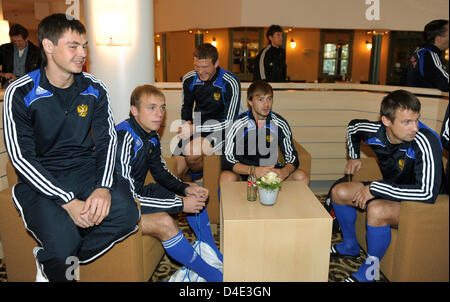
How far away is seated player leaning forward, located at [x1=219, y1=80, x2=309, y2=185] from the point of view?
312cm

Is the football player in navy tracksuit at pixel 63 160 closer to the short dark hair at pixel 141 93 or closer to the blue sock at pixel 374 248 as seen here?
the short dark hair at pixel 141 93

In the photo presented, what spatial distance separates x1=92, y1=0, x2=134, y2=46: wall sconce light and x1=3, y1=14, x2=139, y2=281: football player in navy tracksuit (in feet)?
3.91

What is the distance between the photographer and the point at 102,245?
203 centimetres

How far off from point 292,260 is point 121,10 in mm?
2473

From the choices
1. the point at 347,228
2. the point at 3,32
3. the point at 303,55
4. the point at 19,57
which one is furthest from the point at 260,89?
the point at 303,55

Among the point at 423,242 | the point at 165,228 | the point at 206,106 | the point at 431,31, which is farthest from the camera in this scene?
the point at 206,106

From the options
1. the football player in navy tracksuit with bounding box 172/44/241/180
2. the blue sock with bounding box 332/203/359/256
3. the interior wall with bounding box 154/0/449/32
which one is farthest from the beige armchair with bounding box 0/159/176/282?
the interior wall with bounding box 154/0/449/32

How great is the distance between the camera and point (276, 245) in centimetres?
221

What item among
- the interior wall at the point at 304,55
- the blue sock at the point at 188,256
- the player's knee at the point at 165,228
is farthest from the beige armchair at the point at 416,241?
the interior wall at the point at 304,55

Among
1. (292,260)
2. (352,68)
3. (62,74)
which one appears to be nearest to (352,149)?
(292,260)

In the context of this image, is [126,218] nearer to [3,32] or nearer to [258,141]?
[258,141]

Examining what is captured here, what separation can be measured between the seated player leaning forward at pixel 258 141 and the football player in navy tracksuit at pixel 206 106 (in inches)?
13.9

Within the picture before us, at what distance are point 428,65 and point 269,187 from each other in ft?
7.52
